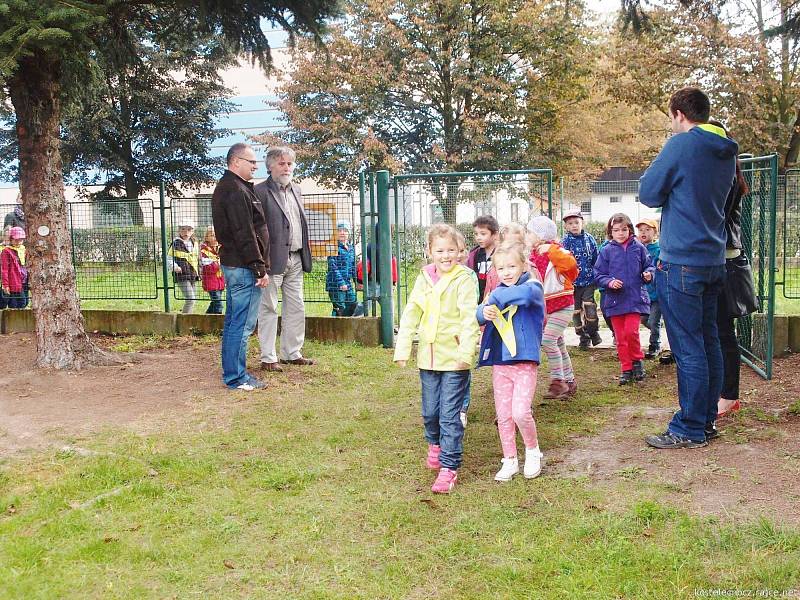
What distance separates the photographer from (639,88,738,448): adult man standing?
4.82 meters

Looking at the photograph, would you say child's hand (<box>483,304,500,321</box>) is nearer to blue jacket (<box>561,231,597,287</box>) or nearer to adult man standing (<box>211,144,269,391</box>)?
adult man standing (<box>211,144,269,391</box>)

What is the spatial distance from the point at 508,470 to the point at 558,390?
7.13 feet

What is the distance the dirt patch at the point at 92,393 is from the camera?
5945 millimetres

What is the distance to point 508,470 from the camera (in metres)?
4.58

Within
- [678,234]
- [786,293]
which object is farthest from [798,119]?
[678,234]

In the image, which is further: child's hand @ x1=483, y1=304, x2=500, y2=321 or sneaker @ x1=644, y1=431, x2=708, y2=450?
sneaker @ x1=644, y1=431, x2=708, y2=450

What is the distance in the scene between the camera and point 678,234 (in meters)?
4.91

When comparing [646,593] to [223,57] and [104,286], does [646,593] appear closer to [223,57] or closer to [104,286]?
[223,57]

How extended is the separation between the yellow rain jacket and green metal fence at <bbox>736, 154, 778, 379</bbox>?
3489 mm

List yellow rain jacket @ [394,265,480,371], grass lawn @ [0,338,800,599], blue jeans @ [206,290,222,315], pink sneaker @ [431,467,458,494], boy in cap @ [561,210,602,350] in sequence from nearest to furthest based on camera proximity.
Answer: grass lawn @ [0,338,800,599] < pink sneaker @ [431,467,458,494] < yellow rain jacket @ [394,265,480,371] < boy in cap @ [561,210,602,350] < blue jeans @ [206,290,222,315]

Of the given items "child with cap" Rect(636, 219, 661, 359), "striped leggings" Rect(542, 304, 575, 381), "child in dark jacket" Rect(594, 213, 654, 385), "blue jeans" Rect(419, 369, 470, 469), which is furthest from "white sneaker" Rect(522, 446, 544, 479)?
"child with cap" Rect(636, 219, 661, 359)

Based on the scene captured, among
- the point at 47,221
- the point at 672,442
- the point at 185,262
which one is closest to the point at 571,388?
the point at 672,442

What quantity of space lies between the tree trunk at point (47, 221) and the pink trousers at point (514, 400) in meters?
4.94

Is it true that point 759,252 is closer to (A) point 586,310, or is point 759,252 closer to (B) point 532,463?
(A) point 586,310
